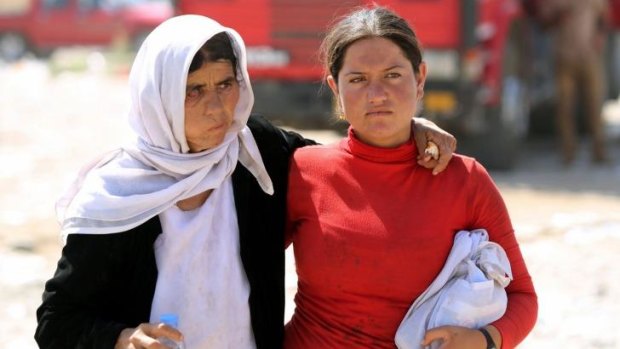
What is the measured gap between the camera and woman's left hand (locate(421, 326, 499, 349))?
2410mm

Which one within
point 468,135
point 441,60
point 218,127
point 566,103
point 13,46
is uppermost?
point 218,127

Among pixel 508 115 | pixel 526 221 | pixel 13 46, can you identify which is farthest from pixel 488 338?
pixel 13 46

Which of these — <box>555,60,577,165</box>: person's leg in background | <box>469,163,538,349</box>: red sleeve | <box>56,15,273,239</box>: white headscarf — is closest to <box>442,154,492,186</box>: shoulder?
<box>469,163,538,349</box>: red sleeve

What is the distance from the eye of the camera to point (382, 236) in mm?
2467

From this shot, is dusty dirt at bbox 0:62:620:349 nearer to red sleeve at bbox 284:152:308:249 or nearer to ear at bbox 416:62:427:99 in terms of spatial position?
red sleeve at bbox 284:152:308:249

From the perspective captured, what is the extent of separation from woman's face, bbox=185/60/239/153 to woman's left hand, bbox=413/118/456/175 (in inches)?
18.2

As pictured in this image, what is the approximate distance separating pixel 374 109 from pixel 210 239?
1.60 feet

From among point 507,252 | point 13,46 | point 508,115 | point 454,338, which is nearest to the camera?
point 454,338

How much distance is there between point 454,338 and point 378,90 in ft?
1.96

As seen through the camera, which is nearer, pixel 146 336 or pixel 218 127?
pixel 146 336

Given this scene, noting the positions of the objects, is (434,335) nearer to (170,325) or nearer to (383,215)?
(383,215)

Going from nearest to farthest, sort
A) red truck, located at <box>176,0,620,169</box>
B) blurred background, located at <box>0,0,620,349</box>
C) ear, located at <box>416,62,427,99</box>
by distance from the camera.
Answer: ear, located at <box>416,62,427,99</box>
blurred background, located at <box>0,0,620,349</box>
red truck, located at <box>176,0,620,169</box>

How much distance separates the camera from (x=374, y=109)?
2471 millimetres

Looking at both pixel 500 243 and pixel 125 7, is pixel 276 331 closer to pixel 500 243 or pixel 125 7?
pixel 500 243
